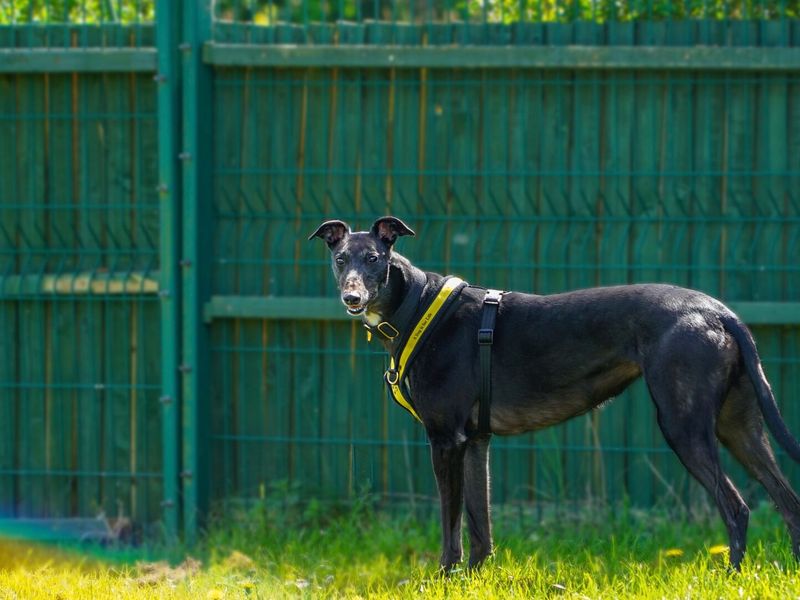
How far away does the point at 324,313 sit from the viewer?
6.88 meters

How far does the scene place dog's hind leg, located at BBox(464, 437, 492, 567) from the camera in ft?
18.1

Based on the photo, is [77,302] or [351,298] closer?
[351,298]

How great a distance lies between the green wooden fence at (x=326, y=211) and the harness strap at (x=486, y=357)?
1.39 meters

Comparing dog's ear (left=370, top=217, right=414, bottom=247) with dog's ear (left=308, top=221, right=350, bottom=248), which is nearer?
dog's ear (left=370, top=217, right=414, bottom=247)

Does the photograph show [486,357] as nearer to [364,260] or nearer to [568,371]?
[568,371]

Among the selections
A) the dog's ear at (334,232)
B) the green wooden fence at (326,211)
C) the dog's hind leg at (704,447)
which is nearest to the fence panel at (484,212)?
the green wooden fence at (326,211)

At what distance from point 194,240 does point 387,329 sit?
73.2 inches

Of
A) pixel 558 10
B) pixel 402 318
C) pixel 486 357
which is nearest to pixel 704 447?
pixel 486 357

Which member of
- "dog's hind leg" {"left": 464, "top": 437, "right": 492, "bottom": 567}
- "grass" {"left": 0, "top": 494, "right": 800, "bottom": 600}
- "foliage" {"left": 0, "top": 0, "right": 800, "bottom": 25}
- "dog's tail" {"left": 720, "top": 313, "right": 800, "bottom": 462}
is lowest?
"grass" {"left": 0, "top": 494, "right": 800, "bottom": 600}

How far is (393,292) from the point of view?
557 centimetres

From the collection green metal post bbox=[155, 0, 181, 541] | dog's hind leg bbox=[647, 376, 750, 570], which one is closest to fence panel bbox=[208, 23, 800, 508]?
green metal post bbox=[155, 0, 181, 541]

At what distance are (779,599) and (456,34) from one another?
3.71m

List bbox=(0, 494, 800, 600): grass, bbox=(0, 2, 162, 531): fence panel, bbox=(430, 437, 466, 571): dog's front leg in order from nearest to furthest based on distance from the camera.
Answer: bbox=(0, 494, 800, 600): grass
bbox=(430, 437, 466, 571): dog's front leg
bbox=(0, 2, 162, 531): fence panel

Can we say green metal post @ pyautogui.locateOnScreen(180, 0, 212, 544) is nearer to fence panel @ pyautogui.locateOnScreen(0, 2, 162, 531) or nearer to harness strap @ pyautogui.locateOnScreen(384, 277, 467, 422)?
fence panel @ pyautogui.locateOnScreen(0, 2, 162, 531)
